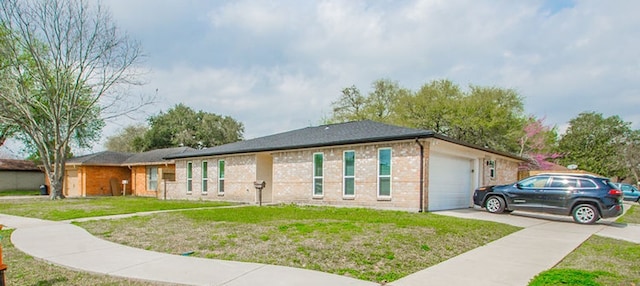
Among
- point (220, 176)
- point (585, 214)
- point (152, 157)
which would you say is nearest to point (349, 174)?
point (585, 214)

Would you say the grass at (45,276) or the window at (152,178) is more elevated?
the grass at (45,276)

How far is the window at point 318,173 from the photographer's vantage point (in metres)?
15.1

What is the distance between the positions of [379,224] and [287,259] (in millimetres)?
3718

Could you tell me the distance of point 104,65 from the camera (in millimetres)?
21656

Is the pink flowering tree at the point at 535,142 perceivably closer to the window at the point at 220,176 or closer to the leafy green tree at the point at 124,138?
the window at the point at 220,176

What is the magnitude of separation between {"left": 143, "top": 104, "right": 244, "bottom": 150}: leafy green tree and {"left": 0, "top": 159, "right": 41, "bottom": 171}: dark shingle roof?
1023cm

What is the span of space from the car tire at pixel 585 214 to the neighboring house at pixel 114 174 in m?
22.3

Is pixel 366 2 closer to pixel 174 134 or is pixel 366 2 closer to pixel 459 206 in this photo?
pixel 459 206

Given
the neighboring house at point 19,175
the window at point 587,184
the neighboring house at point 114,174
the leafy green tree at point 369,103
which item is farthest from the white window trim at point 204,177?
the neighboring house at point 19,175

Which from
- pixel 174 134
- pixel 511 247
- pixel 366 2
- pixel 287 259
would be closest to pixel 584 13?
pixel 366 2

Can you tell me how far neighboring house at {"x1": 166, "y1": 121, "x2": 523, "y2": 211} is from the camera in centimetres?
1259

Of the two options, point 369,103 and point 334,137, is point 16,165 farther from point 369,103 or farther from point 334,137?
point 334,137

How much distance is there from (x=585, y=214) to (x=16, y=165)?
141ft

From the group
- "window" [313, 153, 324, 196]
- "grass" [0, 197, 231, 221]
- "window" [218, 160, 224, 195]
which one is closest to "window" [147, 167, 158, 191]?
"window" [218, 160, 224, 195]
